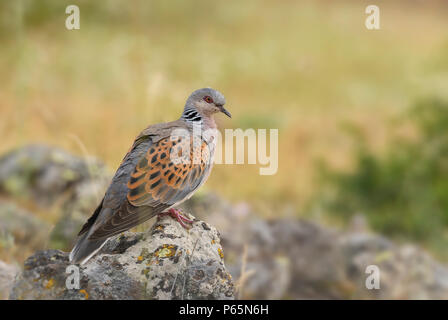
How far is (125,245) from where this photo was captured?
444cm

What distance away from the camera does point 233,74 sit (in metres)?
21.6

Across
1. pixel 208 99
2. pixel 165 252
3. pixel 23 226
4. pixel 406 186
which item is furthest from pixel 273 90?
pixel 165 252

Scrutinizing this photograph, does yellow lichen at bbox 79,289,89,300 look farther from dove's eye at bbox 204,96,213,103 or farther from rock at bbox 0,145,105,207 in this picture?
rock at bbox 0,145,105,207

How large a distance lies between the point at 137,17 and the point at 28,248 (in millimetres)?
19549

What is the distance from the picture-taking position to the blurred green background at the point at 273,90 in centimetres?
1138

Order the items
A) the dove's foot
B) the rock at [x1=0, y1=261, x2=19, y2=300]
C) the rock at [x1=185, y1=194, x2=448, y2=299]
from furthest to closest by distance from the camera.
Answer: the rock at [x1=185, y1=194, x2=448, y2=299], the rock at [x1=0, y1=261, x2=19, y2=300], the dove's foot

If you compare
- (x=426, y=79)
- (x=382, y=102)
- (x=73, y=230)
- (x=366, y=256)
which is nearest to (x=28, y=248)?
(x=73, y=230)

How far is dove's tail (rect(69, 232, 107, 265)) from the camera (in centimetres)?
386

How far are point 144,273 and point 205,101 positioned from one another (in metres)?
1.69

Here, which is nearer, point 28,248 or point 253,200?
point 28,248

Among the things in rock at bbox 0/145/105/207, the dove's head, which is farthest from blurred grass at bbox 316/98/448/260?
the dove's head

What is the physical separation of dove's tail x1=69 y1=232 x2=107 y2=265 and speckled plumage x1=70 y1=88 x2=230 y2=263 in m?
0.04

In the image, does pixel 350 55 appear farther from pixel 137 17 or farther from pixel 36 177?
pixel 36 177

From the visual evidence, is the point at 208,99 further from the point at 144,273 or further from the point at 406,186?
the point at 406,186
